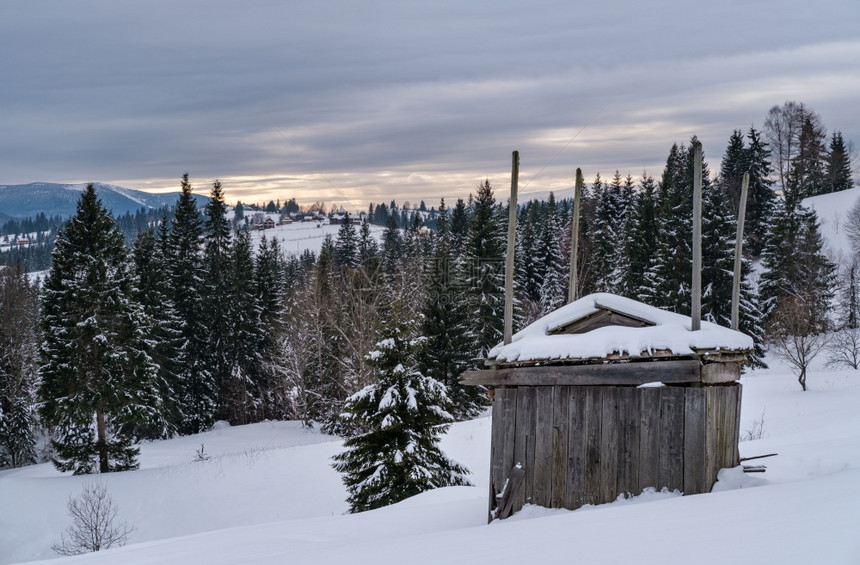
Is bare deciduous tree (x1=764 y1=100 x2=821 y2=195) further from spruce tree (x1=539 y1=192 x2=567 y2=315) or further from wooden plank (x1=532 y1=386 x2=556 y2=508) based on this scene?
wooden plank (x1=532 y1=386 x2=556 y2=508)

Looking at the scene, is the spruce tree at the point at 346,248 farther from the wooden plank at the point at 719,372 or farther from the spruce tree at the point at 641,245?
the wooden plank at the point at 719,372

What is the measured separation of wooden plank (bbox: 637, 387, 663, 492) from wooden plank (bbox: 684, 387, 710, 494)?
13.5 inches

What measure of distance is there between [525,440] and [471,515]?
2085mm

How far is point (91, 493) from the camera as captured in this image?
23.7m

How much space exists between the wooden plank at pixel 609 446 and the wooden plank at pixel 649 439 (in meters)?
0.31

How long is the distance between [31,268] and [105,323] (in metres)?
172

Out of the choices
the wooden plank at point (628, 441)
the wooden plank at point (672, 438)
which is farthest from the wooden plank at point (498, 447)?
the wooden plank at point (672, 438)

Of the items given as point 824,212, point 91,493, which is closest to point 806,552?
point 91,493

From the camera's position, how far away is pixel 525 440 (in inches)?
358

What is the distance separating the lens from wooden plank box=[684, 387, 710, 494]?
7949 mm

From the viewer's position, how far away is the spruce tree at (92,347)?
2850cm

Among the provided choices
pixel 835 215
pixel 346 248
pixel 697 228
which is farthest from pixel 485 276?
pixel 346 248

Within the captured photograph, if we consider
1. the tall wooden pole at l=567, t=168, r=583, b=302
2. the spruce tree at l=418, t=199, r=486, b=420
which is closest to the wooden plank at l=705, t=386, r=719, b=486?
the tall wooden pole at l=567, t=168, r=583, b=302

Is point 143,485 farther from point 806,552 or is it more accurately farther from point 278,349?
point 806,552
